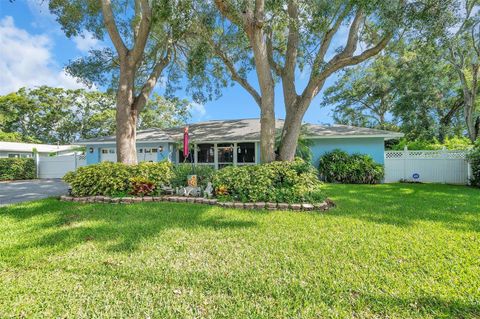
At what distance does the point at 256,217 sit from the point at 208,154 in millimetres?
9572

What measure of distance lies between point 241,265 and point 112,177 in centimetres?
586

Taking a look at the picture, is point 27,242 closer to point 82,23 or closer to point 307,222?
point 307,222

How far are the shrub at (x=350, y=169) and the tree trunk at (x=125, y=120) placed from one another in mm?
9334

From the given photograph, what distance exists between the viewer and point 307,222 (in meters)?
4.84

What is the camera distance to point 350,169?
11.5m

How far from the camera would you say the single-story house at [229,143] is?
12.2 meters

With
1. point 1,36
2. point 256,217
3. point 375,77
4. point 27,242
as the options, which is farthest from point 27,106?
point 375,77

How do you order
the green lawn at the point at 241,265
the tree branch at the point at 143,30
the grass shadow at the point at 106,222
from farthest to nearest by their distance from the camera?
the tree branch at the point at 143,30 < the grass shadow at the point at 106,222 < the green lawn at the point at 241,265

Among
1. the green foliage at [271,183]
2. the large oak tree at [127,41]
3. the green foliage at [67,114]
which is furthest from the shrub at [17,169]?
the green foliage at [271,183]

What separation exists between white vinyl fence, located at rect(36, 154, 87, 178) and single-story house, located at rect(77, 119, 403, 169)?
5.25 ft

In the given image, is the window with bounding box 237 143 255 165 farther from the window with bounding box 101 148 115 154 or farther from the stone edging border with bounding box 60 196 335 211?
the window with bounding box 101 148 115 154

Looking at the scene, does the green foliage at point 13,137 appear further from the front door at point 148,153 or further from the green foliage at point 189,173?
the green foliage at point 189,173

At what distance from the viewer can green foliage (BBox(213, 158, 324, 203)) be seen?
6.20 meters

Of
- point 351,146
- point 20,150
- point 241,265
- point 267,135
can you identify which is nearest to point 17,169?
point 20,150
